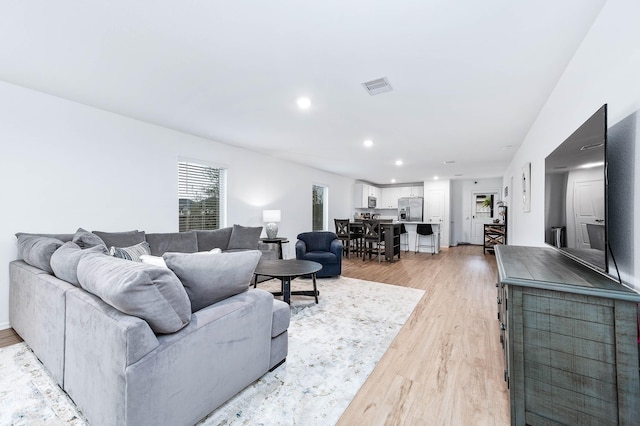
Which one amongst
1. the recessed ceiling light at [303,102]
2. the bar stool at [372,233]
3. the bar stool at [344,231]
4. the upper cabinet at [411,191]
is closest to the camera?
the recessed ceiling light at [303,102]

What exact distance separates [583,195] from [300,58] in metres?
2.03

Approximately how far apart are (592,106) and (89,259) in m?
3.21

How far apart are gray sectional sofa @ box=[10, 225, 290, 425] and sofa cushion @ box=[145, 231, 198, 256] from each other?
1289mm

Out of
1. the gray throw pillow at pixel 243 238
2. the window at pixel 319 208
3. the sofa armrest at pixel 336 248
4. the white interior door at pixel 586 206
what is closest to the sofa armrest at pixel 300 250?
the sofa armrest at pixel 336 248

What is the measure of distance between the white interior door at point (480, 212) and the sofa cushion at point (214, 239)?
28.0ft

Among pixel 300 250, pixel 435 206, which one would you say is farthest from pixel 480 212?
pixel 300 250

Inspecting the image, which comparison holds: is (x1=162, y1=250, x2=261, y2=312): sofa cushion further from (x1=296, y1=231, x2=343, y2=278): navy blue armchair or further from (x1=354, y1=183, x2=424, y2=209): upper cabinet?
(x1=354, y1=183, x2=424, y2=209): upper cabinet

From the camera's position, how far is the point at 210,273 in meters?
1.55

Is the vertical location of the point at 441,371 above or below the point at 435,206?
below

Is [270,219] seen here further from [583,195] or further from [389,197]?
[389,197]

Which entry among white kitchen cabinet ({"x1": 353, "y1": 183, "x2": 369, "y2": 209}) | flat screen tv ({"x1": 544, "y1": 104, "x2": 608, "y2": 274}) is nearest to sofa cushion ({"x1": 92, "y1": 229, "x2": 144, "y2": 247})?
flat screen tv ({"x1": 544, "y1": 104, "x2": 608, "y2": 274})

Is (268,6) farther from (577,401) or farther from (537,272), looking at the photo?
(577,401)

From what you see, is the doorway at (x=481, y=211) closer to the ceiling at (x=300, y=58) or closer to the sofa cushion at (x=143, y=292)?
the ceiling at (x=300, y=58)

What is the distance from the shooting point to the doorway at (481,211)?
9.05 m
